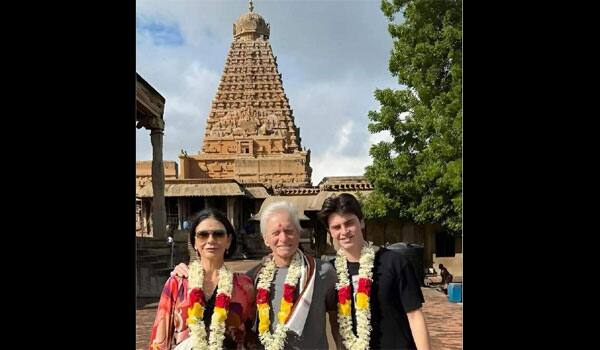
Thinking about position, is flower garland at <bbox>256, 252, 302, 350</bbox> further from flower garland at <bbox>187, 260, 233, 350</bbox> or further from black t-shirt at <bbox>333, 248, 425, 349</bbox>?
black t-shirt at <bbox>333, 248, 425, 349</bbox>

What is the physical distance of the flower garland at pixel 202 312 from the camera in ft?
9.96

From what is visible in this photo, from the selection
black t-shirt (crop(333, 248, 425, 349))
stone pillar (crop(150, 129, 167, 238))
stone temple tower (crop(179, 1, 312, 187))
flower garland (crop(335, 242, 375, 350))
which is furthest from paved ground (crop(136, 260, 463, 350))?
stone temple tower (crop(179, 1, 312, 187))

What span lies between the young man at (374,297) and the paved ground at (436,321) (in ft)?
4.82

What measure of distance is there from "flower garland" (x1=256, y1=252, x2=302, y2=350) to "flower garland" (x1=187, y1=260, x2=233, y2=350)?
0.55 feet

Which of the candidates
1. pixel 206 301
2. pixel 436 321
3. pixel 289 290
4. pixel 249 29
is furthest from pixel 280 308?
pixel 249 29

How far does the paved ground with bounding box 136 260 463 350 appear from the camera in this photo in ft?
17.9

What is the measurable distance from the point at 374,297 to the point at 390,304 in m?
0.09
